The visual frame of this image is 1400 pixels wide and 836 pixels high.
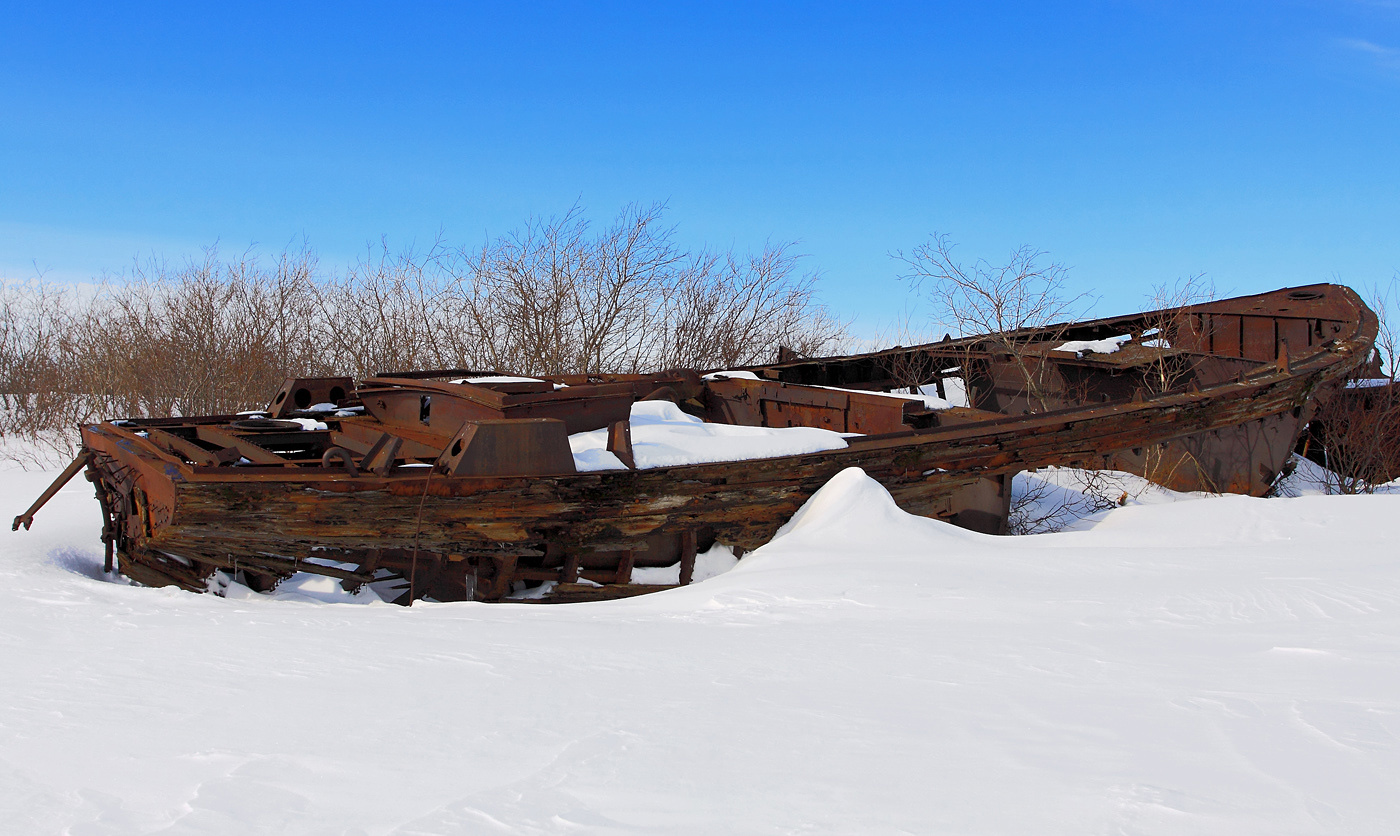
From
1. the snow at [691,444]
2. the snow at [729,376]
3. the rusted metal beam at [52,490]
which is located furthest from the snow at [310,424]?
the snow at [729,376]

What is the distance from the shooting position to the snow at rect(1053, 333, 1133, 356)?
28.9 feet

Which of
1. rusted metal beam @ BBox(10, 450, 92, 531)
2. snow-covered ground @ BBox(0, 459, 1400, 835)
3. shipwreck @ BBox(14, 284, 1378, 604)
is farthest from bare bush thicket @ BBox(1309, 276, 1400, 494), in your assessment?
rusted metal beam @ BBox(10, 450, 92, 531)

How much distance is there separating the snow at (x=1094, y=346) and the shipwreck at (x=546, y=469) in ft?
3.34

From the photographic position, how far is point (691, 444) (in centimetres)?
505

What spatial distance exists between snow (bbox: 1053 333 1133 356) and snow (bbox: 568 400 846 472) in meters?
4.54

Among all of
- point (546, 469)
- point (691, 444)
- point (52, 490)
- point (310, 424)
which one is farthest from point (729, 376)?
point (52, 490)

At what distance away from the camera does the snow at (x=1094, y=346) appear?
28.9 feet

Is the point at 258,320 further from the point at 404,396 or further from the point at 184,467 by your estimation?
the point at 184,467

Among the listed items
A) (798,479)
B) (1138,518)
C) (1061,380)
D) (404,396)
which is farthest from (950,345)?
(404,396)

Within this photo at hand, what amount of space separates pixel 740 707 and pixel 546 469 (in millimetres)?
2314

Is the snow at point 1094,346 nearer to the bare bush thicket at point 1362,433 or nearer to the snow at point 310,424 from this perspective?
the bare bush thicket at point 1362,433

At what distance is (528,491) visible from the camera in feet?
14.7

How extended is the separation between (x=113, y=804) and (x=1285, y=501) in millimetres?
6260

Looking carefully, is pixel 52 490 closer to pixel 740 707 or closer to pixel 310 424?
pixel 310 424
